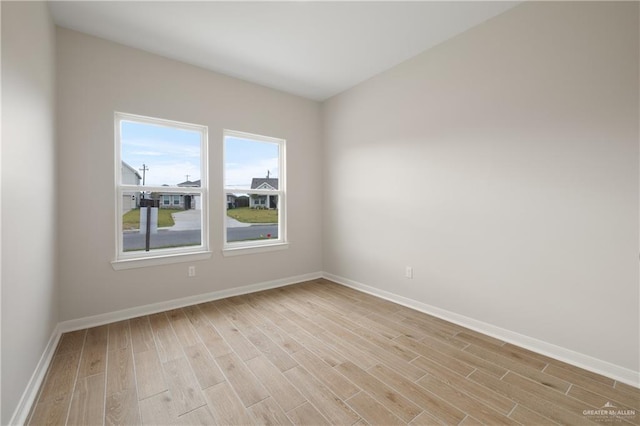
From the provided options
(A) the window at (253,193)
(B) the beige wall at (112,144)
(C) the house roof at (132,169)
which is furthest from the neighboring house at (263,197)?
(C) the house roof at (132,169)

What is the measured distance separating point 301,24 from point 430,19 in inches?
47.2

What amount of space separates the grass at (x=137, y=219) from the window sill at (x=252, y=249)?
2.44ft

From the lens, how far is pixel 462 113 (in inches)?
108

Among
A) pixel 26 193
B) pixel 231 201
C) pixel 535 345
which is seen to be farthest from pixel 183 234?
pixel 535 345

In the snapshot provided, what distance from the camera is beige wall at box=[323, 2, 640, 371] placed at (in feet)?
6.35

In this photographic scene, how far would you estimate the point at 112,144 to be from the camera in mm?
2809

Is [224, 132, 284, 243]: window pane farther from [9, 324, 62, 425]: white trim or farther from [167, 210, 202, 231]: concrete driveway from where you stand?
[9, 324, 62, 425]: white trim

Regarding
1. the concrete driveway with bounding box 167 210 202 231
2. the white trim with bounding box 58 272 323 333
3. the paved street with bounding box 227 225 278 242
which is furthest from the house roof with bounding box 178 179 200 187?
the white trim with bounding box 58 272 323 333

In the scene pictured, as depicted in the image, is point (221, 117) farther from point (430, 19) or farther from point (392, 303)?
point (392, 303)

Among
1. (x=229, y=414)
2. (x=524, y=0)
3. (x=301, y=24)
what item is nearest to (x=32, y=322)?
(x=229, y=414)

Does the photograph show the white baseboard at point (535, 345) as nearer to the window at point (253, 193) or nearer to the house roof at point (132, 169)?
the window at point (253, 193)

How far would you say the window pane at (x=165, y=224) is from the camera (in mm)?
3018

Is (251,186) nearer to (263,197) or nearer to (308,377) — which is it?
(263,197)

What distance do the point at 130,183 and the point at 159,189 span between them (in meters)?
0.28
